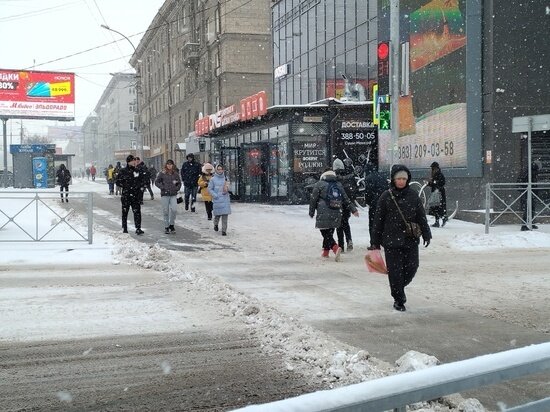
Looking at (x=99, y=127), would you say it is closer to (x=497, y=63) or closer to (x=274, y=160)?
(x=274, y=160)

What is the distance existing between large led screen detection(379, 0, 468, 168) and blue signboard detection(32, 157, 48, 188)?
30245mm

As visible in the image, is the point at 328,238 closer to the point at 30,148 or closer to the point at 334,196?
the point at 334,196

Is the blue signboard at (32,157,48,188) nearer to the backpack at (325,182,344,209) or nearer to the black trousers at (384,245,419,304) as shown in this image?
the backpack at (325,182,344,209)

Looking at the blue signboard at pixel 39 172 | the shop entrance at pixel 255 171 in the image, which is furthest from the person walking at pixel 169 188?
the blue signboard at pixel 39 172

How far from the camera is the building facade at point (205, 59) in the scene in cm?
4203

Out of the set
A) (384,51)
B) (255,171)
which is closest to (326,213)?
(384,51)

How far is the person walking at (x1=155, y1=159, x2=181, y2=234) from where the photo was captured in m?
14.2

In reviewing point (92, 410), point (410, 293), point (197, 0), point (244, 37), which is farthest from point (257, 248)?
point (197, 0)

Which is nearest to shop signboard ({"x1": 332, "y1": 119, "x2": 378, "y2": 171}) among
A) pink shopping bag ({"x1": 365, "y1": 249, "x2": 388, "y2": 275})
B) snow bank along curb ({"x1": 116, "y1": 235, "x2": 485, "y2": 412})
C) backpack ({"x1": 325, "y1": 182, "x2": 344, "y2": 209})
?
backpack ({"x1": 325, "y1": 182, "x2": 344, "y2": 209})

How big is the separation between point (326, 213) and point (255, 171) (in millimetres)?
15680

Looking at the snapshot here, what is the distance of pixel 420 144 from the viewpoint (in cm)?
1933

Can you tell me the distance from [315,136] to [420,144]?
478cm

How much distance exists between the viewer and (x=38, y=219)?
1300 centimetres

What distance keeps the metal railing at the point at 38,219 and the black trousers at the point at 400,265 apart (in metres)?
7.19
